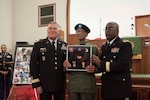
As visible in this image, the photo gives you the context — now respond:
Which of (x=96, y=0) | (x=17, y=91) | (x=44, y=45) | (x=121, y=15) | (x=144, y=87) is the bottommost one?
(x=17, y=91)

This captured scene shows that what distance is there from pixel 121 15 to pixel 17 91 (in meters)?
4.37

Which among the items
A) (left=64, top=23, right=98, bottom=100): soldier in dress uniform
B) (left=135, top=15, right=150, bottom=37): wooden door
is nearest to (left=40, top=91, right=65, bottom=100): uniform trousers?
(left=64, top=23, right=98, bottom=100): soldier in dress uniform

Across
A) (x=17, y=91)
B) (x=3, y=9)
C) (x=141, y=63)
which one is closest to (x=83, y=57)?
(x=141, y=63)

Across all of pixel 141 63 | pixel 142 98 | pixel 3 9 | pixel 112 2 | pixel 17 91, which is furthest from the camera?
pixel 112 2

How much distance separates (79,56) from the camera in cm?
273

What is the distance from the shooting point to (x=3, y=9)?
765cm

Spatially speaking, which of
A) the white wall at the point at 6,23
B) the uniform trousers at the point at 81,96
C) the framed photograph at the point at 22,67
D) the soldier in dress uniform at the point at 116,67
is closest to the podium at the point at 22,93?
the framed photograph at the point at 22,67

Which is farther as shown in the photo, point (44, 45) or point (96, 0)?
point (96, 0)

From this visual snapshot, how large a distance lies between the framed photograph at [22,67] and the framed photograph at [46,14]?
4.64ft

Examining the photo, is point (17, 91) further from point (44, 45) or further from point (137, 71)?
point (44, 45)

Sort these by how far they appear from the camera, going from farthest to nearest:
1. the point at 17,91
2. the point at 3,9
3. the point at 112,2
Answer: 1. the point at 112,2
2. the point at 3,9
3. the point at 17,91

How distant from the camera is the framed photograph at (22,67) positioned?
5.77 m

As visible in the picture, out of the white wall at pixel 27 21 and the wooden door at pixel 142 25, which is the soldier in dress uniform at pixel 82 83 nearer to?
the wooden door at pixel 142 25

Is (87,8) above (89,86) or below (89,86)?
above
